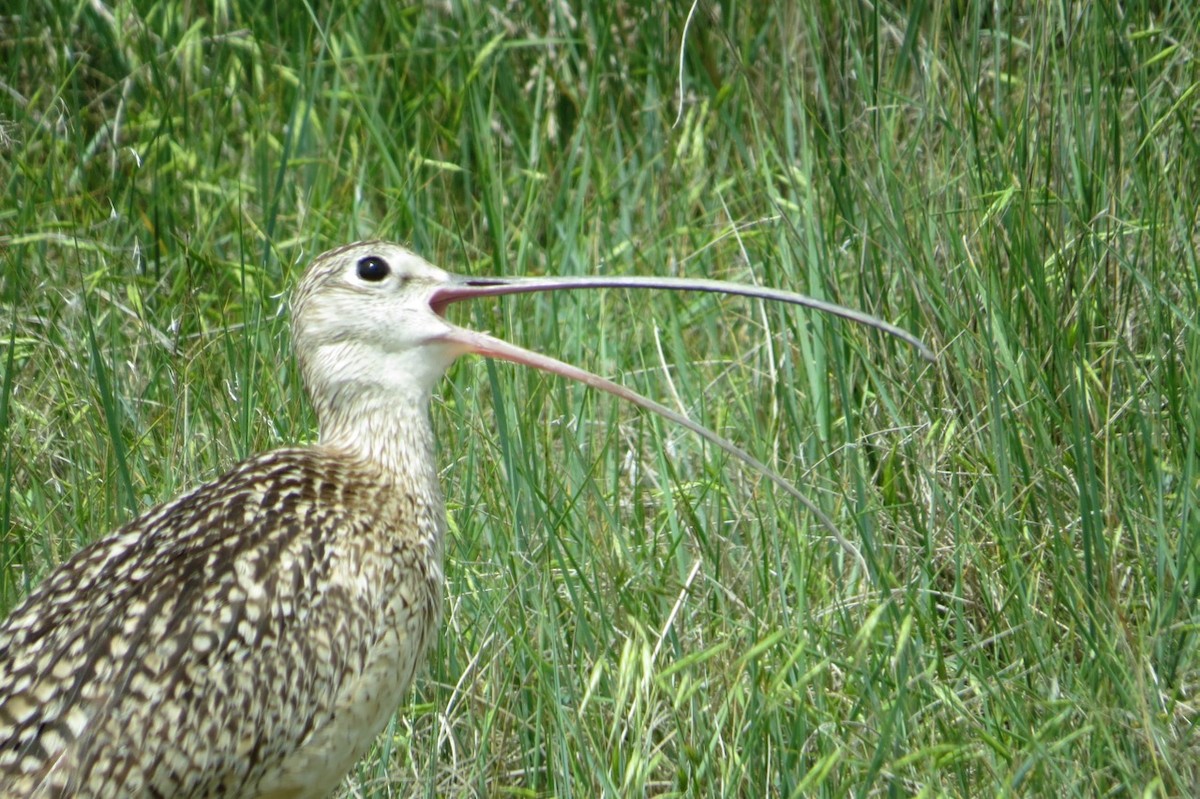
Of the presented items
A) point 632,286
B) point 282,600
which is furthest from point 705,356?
point 282,600

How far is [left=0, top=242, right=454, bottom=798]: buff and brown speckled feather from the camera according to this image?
11.3ft

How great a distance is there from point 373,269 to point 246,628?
0.96 metres

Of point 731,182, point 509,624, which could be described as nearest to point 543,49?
point 731,182

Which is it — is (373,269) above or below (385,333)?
above

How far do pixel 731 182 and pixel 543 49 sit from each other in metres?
1.01

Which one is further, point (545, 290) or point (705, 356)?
point (705, 356)

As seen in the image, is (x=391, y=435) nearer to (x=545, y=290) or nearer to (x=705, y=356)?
(x=545, y=290)

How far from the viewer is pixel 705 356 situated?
18.5 feet

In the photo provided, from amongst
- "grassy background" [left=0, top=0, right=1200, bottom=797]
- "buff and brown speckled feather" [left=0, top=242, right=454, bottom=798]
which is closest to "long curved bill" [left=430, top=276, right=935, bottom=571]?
"buff and brown speckled feather" [left=0, top=242, right=454, bottom=798]

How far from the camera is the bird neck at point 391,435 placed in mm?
4195

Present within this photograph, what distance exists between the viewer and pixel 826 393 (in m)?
4.84

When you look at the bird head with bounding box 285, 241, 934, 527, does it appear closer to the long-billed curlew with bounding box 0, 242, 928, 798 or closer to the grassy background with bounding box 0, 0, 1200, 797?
the long-billed curlew with bounding box 0, 242, 928, 798

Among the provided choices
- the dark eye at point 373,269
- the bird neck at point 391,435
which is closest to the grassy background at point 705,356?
the bird neck at point 391,435

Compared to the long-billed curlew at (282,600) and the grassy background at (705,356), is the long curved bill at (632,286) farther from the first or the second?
the grassy background at (705,356)
